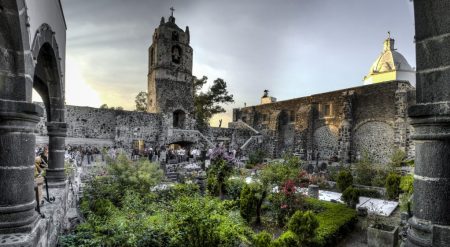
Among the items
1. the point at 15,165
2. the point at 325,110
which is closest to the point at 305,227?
the point at 15,165

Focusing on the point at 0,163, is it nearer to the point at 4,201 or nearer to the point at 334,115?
the point at 4,201

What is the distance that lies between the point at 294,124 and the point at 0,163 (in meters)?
25.4

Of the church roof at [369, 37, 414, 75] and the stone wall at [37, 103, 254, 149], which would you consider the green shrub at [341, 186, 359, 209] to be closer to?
the stone wall at [37, 103, 254, 149]

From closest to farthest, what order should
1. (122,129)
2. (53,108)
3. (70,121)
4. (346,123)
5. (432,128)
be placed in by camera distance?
(432,128) < (53,108) < (70,121) < (122,129) < (346,123)

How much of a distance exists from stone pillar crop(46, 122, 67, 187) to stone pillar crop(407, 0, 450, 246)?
7368mm

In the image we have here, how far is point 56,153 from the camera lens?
22.7 feet

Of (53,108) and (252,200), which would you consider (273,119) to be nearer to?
(252,200)

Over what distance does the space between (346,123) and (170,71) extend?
50.4ft

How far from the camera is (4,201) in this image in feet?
9.58

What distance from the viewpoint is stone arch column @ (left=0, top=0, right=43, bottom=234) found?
9.30 ft

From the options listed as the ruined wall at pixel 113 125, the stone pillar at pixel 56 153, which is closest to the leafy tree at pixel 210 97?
the ruined wall at pixel 113 125

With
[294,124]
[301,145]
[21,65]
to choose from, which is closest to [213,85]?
[294,124]

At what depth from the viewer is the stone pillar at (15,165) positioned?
2.88 metres

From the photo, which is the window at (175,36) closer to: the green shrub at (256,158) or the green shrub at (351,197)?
the green shrub at (256,158)
